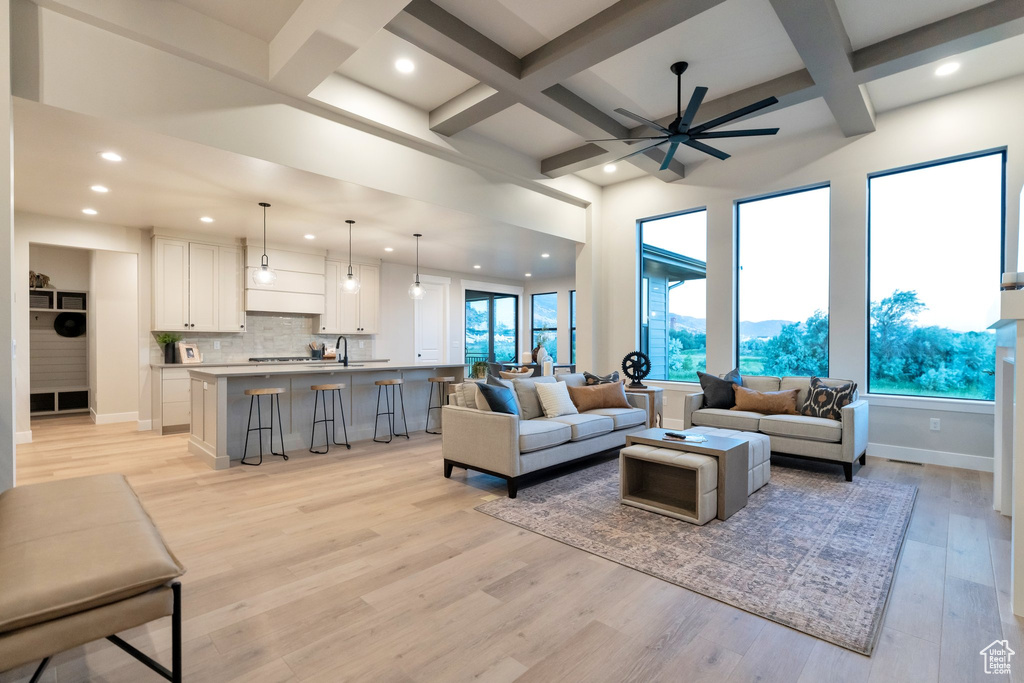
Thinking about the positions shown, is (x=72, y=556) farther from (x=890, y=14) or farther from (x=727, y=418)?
(x=890, y=14)

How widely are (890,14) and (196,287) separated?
25.2 feet

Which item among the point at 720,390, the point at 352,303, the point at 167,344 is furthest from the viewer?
the point at 352,303

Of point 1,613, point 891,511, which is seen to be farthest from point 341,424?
point 891,511

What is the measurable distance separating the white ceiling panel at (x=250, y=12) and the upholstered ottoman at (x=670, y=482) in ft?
12.4

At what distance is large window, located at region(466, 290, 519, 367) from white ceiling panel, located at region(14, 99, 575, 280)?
294cm

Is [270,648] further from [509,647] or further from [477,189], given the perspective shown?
[477,189]

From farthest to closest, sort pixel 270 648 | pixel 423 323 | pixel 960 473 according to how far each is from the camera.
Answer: pixel 423 323 → pixel 960 473 → pixel 270 648

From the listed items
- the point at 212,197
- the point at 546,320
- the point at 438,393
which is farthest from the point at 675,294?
the point at 212,197

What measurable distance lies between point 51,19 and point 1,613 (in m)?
3.44

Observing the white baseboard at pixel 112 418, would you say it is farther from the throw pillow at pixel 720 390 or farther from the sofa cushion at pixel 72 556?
the throw pillow at pixel 720 390

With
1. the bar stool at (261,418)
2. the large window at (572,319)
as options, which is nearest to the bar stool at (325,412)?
the bar stool at (261,418)

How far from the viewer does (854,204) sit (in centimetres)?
501

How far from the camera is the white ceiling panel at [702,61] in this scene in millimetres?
3445

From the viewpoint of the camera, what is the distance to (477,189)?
17.5 ft
